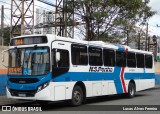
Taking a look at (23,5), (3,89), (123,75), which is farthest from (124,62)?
A: (23,5)

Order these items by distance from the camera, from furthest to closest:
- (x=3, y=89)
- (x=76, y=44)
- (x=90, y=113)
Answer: (x=3, y=89), (x=76, y=44), (x=90, y=113)

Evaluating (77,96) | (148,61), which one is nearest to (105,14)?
(148,61)

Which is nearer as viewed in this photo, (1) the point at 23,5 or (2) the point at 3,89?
(2) the point at 3,89

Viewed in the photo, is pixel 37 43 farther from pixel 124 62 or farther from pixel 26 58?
pixel 124 62

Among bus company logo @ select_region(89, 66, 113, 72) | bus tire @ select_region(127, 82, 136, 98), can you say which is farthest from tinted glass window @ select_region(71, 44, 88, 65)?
bus tire @ select_region(127, 82, 136, 98)

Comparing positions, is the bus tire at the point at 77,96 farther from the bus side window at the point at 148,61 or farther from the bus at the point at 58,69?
the bus side window at the point at 148,61

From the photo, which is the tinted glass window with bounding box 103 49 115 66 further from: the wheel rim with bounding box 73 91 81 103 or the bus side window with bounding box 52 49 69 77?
the bus side window with bounding box 52 49 69 77

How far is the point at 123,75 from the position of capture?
20297 millimetres

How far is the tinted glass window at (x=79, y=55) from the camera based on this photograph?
1579 centimetres

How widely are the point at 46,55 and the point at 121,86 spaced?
22.9 feet

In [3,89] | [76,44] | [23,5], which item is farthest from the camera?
[23,5]

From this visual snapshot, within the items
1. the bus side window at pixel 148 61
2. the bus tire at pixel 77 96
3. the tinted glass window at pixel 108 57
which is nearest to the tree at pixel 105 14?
the bus side window at pixel 148 61

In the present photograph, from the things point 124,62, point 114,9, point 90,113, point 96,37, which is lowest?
point 90,113

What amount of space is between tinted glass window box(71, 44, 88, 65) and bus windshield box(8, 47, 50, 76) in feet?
5.73
